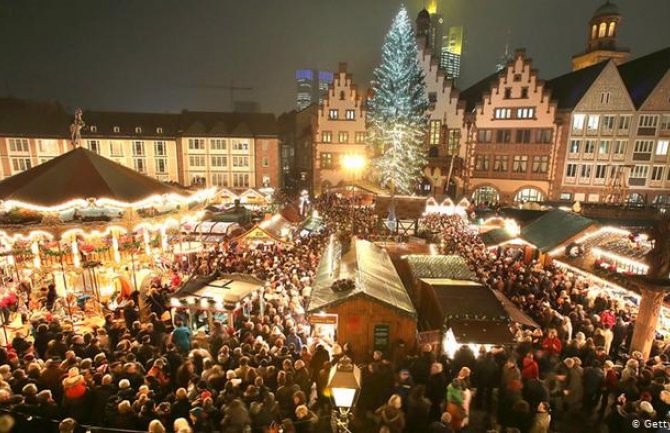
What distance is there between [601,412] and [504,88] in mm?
31884

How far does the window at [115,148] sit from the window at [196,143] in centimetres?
739

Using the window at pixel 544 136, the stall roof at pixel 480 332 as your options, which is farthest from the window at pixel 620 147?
the stall roof at pixel 480 332

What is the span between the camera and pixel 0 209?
39.0ft

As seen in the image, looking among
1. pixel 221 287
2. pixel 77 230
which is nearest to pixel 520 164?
pixel 221 287

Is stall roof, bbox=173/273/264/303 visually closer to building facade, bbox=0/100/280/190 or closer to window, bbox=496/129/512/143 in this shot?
window, bbox=496/129/512/143

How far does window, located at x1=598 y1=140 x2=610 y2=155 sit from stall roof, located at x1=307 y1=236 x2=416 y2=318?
97.4ft

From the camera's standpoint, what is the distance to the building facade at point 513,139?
3297cm

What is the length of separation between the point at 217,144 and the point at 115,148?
11121mm

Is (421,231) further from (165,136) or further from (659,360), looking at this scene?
(165,136)

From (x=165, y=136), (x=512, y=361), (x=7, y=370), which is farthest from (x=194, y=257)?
(x=165, y=136)

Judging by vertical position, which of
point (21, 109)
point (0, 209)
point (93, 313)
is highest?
point (21, 109)

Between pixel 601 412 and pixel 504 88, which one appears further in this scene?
pixel 504 88

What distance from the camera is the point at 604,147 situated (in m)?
32.7

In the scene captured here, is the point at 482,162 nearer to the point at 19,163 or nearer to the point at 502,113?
the point at 502,113
